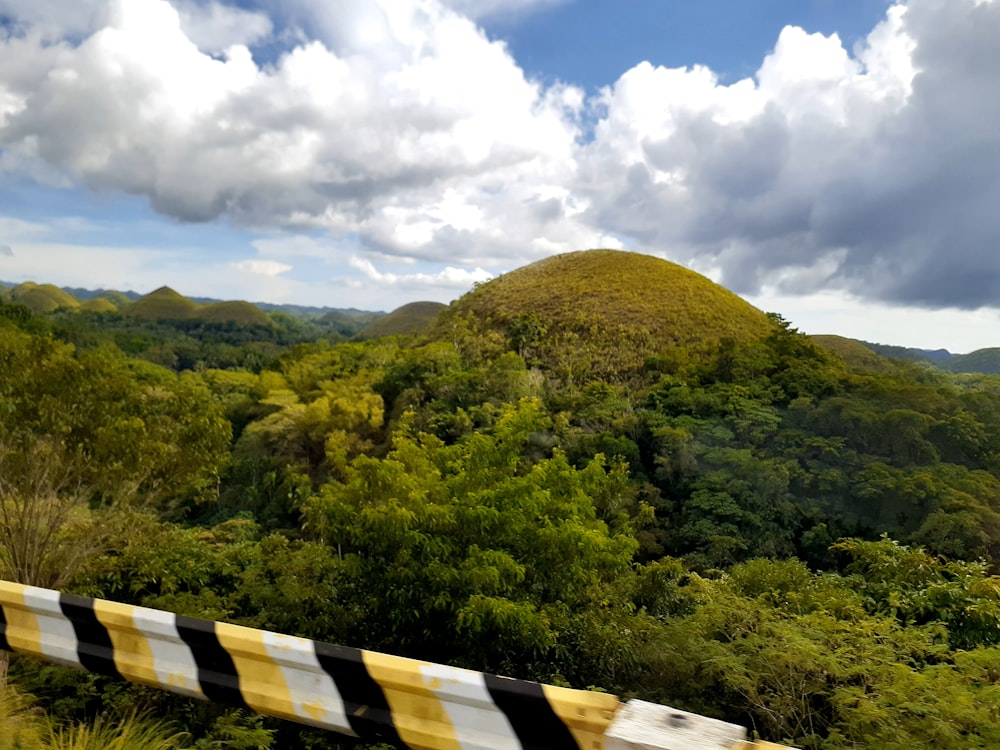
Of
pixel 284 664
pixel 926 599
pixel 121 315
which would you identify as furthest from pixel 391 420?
pixel 121 315

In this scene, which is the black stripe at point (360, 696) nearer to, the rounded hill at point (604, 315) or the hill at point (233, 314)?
the rounded hill at point (604, 315)

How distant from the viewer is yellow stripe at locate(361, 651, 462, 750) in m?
1.83

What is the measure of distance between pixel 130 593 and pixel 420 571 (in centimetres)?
505

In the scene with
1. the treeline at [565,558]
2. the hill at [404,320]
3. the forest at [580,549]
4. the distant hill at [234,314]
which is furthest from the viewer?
the distant hill at [234,314]

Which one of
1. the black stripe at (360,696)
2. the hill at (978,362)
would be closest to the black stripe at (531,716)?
the black stripe at (360,696)

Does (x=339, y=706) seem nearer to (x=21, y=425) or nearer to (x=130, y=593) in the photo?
(x=21, y=425)

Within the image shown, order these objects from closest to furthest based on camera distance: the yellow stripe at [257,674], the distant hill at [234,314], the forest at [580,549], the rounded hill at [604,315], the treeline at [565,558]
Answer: the yellow stripe at [257,674] < the forest at [580,549] < the treeline at [565,558] < the rounded hill at [604,315] < the distant hill at [234,314]

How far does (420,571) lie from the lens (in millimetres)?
5922

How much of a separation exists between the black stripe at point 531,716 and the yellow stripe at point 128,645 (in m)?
1.26

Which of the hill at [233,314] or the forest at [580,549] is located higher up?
the hill at [233,314]

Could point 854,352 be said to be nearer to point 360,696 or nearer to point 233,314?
point 360,696

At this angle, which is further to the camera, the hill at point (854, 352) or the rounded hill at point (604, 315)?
the hill at point (854, 352)

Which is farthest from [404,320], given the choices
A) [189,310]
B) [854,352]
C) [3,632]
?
[3,632]

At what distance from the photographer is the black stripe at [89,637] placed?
2.29 meters
